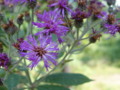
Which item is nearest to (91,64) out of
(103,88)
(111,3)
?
(103,88)

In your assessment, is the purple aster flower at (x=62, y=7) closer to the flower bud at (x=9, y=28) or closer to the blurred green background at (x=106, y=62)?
the flower bud at (x=9, y=28)

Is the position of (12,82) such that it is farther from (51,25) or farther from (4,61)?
(51,25)

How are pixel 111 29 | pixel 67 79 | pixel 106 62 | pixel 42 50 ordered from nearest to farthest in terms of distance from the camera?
pixel 42 50, pixel 111 29, pixel 67 79, pixel 106 62

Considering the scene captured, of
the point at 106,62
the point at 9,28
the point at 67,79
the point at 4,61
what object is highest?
the point at 9,28

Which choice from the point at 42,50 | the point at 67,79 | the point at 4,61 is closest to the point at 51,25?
the point at 42,50

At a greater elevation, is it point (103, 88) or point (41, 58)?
point (41, 58)

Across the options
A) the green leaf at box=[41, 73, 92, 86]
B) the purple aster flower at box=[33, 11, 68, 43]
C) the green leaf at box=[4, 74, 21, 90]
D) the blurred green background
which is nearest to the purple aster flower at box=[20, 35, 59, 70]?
the purple aster flower at box=[33, 11, 68, 43]

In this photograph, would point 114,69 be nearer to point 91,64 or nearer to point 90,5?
point 91,64

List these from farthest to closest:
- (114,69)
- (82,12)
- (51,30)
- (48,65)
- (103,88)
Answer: (114,69) → (103,88) → (82,12) → (51,30) → (48,65)
